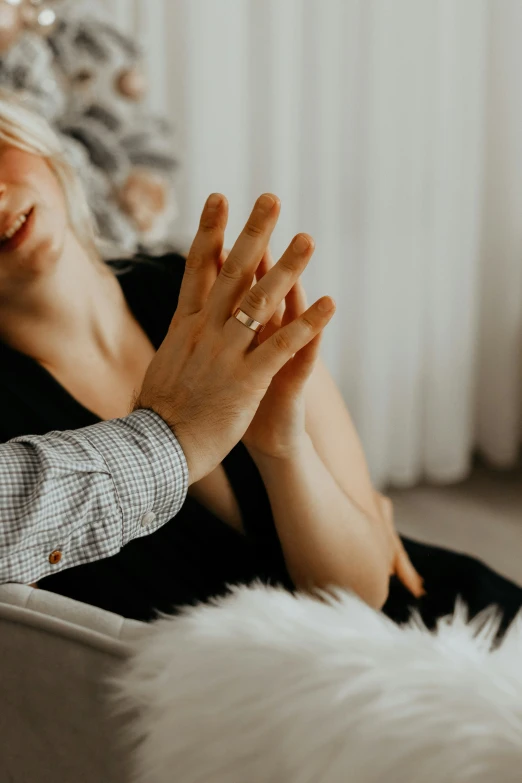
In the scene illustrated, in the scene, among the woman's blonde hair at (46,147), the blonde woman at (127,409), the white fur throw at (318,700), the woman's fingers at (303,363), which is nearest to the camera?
the white fur throw at (318,700)

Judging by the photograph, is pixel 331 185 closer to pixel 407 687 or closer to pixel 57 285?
pixel 57 285

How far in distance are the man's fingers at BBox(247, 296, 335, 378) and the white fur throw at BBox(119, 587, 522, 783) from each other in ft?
0.75

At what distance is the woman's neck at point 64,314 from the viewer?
1.03m

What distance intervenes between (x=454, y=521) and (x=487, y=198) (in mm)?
1071

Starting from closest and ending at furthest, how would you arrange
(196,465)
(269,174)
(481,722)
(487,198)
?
(481,722)
(196,465)
(269,174)
(487,198)

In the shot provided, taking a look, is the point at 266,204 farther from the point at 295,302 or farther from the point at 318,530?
the point at 318,530

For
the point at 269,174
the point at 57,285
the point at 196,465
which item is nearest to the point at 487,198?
the point at 269,174

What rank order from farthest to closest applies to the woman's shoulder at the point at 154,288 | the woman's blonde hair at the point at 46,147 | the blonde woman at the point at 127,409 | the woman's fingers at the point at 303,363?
the woman's shoulder at the point at 154,288
the woman's blonde hair at the point at 46,147
the blonde woman at the point at 127,409
the woman's fingers at the point at 303,363

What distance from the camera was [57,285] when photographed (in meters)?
1.04

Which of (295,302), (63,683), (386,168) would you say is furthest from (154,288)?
(386,168)

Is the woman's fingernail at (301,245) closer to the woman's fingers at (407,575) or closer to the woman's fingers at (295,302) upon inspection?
the woman's fingers at (295,302)

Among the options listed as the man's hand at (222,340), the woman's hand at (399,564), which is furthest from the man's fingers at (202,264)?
the woman's hand at (399,564)

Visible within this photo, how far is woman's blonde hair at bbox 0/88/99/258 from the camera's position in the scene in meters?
1.03

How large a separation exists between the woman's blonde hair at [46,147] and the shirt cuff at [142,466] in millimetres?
497
